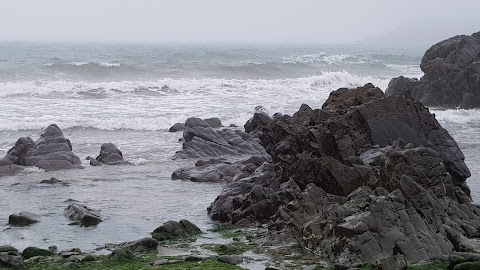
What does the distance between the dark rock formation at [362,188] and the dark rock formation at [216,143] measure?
3962mm

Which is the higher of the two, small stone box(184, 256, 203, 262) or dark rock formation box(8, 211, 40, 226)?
small stone box(184, 256, 203, 262)

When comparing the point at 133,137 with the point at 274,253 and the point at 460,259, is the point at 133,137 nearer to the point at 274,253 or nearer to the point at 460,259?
the point at 274,253

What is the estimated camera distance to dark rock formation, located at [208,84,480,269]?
13031mm

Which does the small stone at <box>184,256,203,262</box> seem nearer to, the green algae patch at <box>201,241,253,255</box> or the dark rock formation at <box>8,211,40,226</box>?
the green algae patch at <box>201,241,253,255</box>

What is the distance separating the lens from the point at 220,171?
23.0 m

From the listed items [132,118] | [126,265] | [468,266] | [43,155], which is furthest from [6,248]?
[132,118]

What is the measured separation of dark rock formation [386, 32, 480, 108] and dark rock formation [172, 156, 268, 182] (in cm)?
2081

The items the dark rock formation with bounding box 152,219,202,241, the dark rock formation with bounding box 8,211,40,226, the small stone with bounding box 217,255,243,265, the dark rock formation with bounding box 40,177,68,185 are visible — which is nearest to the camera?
the small stone with bounding box 217,255,243,265

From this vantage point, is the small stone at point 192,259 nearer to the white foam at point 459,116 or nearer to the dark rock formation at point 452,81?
the white foam at point 459,116

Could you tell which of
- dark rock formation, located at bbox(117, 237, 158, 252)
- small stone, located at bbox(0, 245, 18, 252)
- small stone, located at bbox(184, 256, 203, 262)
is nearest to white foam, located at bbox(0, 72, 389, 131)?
small stone, located at bbox(0, 245, 18, 252)

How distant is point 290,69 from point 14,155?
5071cm

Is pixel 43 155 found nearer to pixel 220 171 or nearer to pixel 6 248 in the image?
pixel 220 171

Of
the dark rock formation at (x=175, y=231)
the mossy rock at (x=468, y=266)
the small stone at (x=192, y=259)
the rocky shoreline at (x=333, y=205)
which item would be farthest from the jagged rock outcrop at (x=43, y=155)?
the mossy rock at (x=468, y=266)

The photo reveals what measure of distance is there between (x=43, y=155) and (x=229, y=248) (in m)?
13.2
